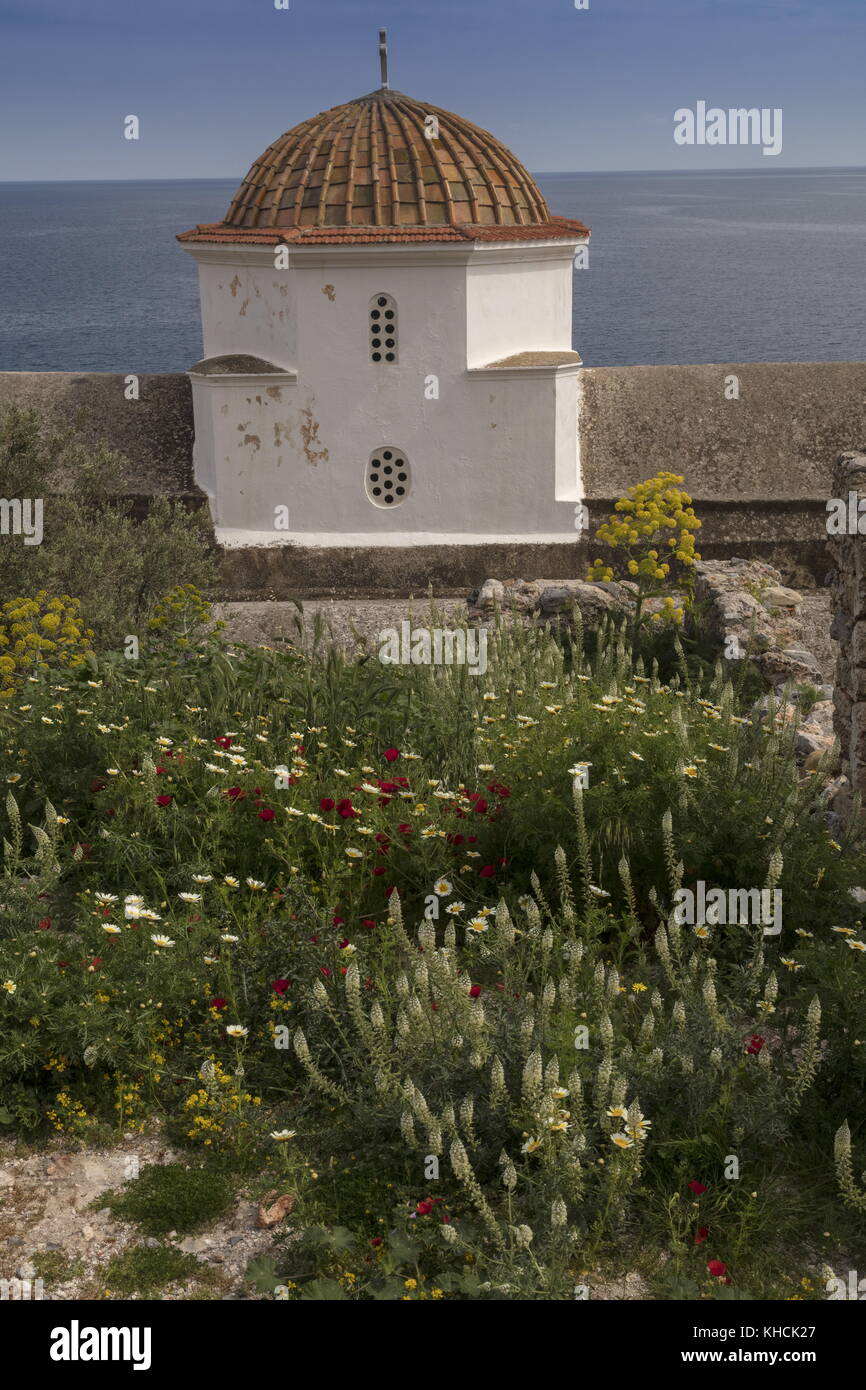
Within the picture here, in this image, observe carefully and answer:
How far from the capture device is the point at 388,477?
18.6 metres

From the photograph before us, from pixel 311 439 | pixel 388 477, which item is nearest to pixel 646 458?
pixel 388 477

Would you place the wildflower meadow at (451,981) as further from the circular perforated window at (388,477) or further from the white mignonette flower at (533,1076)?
the circular perforated window at (388,477)

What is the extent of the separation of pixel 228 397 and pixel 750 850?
1333 cm

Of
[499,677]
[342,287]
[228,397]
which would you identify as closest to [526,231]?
[342,287]

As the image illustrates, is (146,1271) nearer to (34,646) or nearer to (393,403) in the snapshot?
(34,646)

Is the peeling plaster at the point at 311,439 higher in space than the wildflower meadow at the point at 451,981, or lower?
higher

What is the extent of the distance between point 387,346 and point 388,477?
173 centimetres

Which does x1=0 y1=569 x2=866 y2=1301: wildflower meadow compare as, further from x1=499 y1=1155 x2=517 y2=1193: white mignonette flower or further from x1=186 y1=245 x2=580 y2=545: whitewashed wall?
x1=186 y1=245 x2=580 y2=545: whitewashed wall

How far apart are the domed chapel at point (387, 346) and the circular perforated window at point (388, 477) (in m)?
0.02

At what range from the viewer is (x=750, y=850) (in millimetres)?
6703

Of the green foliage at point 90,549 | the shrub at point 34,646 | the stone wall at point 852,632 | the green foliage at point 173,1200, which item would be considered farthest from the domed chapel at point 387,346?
the green foliage at point 173,1200

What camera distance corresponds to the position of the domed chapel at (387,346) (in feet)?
58.0

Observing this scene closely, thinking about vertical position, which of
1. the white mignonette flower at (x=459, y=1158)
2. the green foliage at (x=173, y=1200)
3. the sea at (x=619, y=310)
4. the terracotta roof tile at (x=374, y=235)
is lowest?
the green foliage at (x=173, y=1200)

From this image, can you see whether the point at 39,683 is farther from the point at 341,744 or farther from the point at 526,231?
the point at 526,231
